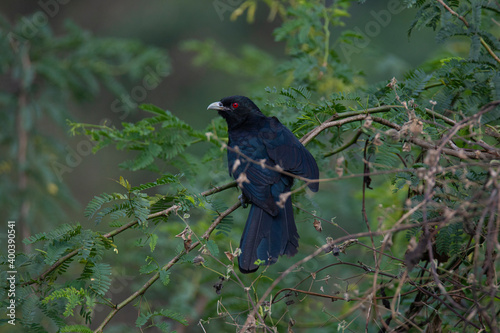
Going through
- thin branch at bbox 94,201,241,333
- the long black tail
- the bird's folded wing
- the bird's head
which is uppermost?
the bird's head

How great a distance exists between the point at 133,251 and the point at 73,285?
107 inches

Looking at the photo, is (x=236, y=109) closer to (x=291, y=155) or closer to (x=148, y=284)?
(x=291, y=155)

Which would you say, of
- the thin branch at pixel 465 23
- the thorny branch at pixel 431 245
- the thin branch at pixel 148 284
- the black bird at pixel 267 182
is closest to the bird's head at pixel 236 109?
the black bird at pixel 267 182

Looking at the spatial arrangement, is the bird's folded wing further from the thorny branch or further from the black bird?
the thorny branch

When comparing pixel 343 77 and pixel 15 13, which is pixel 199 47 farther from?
pixel 15 13

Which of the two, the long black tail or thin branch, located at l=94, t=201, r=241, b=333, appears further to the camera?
the long black tail

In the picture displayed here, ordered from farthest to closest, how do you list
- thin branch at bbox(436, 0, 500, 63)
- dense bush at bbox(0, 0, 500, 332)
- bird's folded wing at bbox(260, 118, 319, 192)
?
bird's folded wing at bbox(260, 118, 319, 192) < thin branch at bbox(436, 0, 500, 63) < dense bush at bbox(0, 0, 500, 332)

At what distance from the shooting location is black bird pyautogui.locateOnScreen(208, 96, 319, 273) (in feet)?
9.78

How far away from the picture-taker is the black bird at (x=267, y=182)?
9.78 feet

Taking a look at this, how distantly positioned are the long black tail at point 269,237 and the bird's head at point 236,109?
51.7 inches

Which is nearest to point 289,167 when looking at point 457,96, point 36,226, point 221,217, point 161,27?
point 221,217

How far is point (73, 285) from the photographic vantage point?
248 cm

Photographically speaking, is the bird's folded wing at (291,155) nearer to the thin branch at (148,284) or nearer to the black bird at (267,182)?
the black bird at (267,182)

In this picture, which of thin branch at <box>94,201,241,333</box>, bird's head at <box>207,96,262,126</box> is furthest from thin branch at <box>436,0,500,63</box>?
bird's head at <box>207,96,262,126</box>
